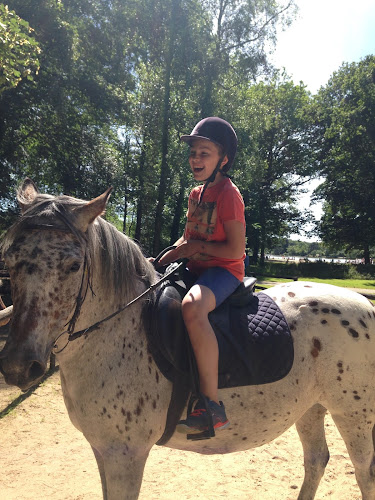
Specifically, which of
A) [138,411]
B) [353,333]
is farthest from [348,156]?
[138,411]

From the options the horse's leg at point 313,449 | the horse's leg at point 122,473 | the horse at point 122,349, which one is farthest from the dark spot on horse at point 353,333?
the horse's leg at point 122,473

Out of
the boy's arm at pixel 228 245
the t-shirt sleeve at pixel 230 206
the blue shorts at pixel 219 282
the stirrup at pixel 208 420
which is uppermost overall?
the t-shirt sleeve at pixel 230 206

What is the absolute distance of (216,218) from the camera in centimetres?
244

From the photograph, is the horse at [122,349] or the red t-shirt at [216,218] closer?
the horse at [122,349]

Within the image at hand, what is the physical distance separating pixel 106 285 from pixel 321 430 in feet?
8.17

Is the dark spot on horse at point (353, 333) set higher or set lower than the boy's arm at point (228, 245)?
lower

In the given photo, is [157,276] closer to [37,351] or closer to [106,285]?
[106,285]

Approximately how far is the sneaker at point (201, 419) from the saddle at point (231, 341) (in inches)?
3.8

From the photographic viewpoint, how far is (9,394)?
5.77 metres

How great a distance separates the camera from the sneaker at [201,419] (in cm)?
206

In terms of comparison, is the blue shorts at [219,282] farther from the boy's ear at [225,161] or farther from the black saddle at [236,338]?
the boy's ear at [225,161]

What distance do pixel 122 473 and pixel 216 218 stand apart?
67.7 inches

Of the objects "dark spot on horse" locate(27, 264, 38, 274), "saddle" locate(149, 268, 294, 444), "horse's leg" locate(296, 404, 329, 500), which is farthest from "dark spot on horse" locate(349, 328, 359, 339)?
"dark spot on horse" locate(27, 264, 38, 274)

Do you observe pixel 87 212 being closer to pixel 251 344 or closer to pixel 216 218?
pixel 216 218
